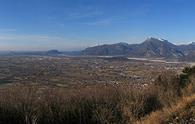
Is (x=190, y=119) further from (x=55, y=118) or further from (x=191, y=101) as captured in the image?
(x=55, y=118)

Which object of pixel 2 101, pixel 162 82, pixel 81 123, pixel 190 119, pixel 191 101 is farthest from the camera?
pixel 162 82

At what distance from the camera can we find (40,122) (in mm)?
40250

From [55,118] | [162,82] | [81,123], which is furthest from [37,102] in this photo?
[162,82]

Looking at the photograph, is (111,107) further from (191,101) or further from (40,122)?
(191,101)

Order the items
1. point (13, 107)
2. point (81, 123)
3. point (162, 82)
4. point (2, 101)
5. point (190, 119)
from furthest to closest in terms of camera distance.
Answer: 1. point (162, 82)
2. point (2, 101)
3. point (13, 107)
4. point (81, 123)
5. point (190, 119)

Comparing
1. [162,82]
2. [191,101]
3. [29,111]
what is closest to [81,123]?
[29,111]

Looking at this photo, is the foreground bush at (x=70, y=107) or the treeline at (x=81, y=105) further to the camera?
the foreground bush at (x=70, y=107)

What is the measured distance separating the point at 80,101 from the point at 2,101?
10462 millimetres

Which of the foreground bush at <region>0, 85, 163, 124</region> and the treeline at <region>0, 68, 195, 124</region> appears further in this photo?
the foreground bush at <region>0, 85, 163, 124</region>

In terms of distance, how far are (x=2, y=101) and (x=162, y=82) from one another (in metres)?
22.1

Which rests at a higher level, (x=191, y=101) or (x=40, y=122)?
(x=191, y=101)

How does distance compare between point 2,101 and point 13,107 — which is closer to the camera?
point 13,107

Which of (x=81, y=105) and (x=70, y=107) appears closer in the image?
(x=70, y=107)

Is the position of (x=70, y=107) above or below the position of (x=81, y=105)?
below
